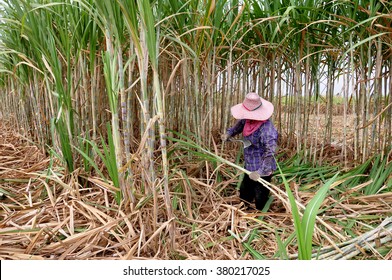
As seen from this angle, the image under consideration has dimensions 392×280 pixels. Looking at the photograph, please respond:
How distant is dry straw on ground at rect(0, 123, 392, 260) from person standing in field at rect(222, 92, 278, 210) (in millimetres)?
84

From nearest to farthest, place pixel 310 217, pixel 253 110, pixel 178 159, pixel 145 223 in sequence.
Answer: pixel 310 217, pixel 145 223, pixel 253 110, pixel 178 159

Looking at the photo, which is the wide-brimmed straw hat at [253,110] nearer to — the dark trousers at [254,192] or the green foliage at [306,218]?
the dark trousers at [254,192]

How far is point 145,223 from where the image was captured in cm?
100

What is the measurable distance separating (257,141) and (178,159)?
0.40m

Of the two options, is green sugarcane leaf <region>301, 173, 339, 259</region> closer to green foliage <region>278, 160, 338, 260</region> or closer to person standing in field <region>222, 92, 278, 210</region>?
green foliage <region>278, 160, 338, 260</region>

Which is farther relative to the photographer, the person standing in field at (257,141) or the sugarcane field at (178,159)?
the person standing in field at (257,141)

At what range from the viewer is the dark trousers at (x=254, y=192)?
4.52 feet

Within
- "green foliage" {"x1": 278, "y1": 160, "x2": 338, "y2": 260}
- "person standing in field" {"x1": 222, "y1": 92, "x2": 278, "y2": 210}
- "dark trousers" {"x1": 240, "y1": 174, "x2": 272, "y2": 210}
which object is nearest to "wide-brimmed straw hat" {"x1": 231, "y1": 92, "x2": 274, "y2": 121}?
"person standing in field" {"x1": 222, "y1": 92, "x2": 278, "y2": 210}

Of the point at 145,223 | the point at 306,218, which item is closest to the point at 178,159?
the point at 145,223

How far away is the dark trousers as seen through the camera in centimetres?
138

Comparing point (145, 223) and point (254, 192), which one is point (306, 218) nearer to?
point (145, 223)

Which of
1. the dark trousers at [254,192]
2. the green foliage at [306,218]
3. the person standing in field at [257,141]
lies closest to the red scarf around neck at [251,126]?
the person standing in field at [257,141]
